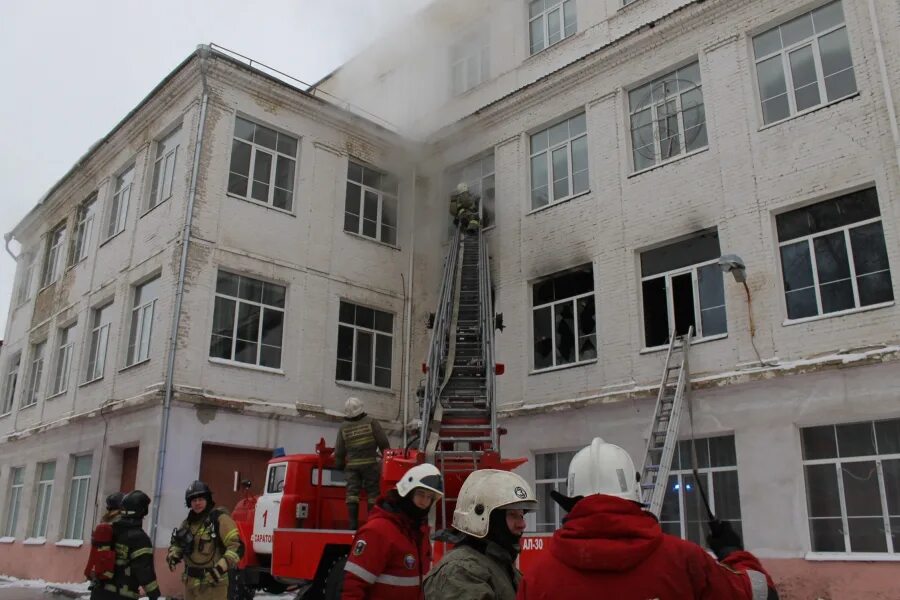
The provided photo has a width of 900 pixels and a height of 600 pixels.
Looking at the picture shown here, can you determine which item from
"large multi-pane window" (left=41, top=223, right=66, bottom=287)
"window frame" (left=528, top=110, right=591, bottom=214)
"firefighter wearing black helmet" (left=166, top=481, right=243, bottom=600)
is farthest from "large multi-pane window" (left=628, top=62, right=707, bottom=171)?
"large multi-pane window" (left=41, top=223, right=66, bottom=287)

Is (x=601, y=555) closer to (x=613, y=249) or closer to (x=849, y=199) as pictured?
(x=849, y=199)

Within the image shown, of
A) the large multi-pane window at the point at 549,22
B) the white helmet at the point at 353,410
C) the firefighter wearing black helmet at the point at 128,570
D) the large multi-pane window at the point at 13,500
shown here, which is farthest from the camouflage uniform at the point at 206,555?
the large multi-pane window at the point at 13,500

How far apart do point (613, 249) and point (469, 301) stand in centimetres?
Result: 309

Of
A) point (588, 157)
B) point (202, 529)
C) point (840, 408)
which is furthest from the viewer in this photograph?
point (588, 157)

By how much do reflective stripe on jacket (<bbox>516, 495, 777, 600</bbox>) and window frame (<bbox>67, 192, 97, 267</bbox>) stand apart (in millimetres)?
18623

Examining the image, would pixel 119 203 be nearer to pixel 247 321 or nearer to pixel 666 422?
pixel 247 321

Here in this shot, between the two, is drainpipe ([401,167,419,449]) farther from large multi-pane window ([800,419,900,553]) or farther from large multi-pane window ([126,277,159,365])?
large multi-pane window ([800,419,900,553])

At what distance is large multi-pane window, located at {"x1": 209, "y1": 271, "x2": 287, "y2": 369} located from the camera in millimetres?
14188

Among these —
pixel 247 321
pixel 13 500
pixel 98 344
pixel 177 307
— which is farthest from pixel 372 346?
pixel 13 500

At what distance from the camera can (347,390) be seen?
50.9 ft

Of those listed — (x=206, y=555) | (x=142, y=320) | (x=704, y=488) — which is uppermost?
(x=142, y=320)

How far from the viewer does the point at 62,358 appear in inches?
719

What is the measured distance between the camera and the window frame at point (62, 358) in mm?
17734

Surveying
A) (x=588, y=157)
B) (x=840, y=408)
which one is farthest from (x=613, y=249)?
(x=840, y=408)
